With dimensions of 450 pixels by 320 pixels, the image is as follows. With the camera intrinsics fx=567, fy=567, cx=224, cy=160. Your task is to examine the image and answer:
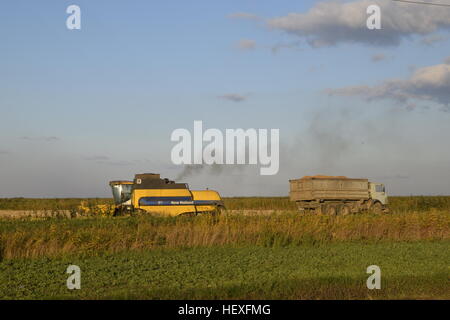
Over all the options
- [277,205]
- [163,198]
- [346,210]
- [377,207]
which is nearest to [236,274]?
[163,198]

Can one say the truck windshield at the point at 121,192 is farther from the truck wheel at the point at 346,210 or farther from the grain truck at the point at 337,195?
the truck wheel at the point at 346,210

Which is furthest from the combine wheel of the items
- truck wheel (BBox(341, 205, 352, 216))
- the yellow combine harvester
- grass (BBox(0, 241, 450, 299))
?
grass (BBox(0, 241, 450, 299))

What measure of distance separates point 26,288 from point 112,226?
9.12m

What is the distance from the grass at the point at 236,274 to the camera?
38.3 feet

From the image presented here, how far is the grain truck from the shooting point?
39.6 meters

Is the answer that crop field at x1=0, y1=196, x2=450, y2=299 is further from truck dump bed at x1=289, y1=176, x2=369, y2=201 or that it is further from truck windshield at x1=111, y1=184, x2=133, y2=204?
truck dump bed at x1=289, y1=176, x2=369, y2=201

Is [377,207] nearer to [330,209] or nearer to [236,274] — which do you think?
[330,209]

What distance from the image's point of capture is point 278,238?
65.6 feet

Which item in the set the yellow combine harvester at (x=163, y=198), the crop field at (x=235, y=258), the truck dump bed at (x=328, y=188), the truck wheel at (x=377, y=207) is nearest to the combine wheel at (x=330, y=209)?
the truck dump bed at (x=328, y=188)

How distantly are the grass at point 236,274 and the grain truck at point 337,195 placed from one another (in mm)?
20629

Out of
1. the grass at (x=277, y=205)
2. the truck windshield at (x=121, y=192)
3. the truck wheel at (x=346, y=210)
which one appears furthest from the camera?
the grass at (x=277, y=205)

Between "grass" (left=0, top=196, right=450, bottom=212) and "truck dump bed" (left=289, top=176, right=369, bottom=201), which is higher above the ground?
"truck dump bed" (left=289, top=176, right=369, bottom=201)

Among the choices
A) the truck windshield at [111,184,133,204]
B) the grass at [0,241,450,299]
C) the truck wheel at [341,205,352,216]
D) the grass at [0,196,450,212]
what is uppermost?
the truck windshield at [111,184,133,204]
